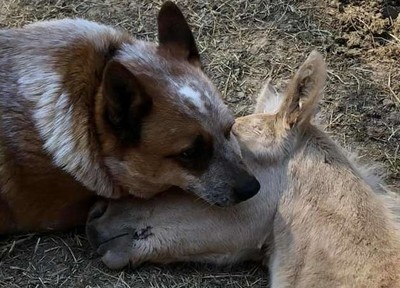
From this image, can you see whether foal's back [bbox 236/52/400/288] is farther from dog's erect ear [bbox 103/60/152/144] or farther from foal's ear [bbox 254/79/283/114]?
dog's erect ear [bbox 103/60/152/144]

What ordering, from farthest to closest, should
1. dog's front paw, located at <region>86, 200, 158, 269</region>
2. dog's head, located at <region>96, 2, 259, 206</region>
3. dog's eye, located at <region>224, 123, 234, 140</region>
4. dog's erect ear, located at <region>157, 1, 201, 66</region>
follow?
1. dog's erect ear, located at <region>157, 1, 201, 66</region>
2. dog's front paw, located at <region>86, 200, 158, 269</region>
3. dog's eye, located at <region>224, 123, 234, 140</region>
4. dog's head, located at <region>96, 2, 259, 206</region>

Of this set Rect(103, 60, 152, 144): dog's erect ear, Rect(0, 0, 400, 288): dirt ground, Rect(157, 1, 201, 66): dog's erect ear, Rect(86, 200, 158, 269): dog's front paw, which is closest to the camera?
Rect(103, 60, 152, 144): dog's erect ear

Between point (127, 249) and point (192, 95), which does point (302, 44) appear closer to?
point (192, 95)

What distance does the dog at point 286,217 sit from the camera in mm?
3438

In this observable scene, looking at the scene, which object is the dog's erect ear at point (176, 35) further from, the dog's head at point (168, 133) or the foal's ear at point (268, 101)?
the foal's ear at point (268, 101)

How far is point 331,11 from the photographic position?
5.27 metres

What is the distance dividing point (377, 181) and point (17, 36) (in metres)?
1.80

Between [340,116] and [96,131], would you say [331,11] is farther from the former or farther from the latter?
[96,131]

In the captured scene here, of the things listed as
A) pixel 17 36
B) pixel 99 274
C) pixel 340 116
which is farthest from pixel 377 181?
pixel 17 36

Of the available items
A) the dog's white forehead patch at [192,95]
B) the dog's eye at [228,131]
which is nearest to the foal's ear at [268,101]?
the dog's eye at [228,131]

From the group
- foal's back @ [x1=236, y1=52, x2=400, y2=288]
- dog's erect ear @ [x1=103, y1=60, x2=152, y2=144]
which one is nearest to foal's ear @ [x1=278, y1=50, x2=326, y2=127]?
foal's back @ [x1=236, y1=52, x2=400, y2=288]

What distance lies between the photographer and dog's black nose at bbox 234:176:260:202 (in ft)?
11.4

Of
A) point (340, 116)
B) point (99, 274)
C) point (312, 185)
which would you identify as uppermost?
point (312, 185)

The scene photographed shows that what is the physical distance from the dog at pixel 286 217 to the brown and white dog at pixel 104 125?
0.12 m
